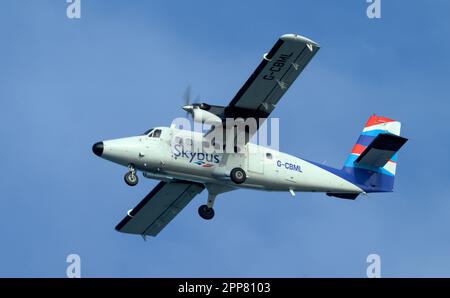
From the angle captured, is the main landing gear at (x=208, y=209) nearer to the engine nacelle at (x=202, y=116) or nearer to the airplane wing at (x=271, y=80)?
the airplane wing at (x=271, y=80)

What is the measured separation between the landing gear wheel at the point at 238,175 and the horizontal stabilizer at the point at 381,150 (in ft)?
15.3

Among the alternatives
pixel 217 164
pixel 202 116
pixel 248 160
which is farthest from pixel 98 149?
pixel 248 160

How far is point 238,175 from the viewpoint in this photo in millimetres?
33500

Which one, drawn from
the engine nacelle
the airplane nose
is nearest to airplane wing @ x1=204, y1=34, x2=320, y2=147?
the engine nacelle

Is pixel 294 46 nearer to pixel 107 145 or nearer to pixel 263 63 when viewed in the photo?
pixel 263 63

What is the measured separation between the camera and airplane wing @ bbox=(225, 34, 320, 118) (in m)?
31.7

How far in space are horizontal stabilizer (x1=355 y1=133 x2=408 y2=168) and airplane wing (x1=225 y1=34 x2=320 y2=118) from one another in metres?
4.15

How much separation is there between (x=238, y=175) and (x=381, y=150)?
535cm

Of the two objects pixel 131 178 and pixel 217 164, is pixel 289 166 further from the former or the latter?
pixel 131 178

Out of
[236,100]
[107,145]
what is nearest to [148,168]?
[107,145]

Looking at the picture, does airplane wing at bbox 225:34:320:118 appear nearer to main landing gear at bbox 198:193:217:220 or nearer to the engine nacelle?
the engine nacelle
